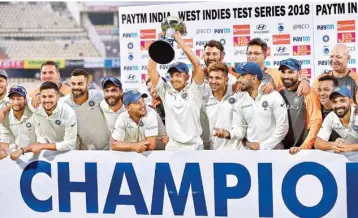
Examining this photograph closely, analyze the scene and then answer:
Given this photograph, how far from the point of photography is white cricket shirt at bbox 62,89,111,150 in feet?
15.6

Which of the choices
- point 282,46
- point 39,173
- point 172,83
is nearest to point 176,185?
point 172,83

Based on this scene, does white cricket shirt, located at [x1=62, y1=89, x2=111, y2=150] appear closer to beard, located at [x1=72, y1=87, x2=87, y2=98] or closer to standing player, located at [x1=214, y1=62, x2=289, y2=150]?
beard, located at [x1=72, y1=87, x2=87, y2=98]

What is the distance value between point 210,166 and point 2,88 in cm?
187

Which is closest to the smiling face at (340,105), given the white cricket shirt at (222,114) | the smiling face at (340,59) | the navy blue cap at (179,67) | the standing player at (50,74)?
the smiling face at (340,59)

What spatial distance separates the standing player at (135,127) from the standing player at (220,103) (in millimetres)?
423

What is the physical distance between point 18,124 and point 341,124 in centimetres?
254

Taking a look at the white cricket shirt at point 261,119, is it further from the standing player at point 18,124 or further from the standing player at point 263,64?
the standing player at point 18,124

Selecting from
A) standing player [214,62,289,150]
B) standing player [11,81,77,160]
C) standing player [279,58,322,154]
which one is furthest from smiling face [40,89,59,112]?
standing player [279,58,322,154]

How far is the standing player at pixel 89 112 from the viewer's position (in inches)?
187

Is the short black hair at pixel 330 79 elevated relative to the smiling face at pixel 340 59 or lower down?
lower down

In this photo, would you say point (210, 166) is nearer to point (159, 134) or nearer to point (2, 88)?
point (159, 134)

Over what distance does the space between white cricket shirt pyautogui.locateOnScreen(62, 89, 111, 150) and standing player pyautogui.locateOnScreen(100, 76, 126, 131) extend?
0.16 feet

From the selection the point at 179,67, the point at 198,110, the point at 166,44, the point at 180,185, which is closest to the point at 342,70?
the point at 198,110

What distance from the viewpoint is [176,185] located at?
4.62m
